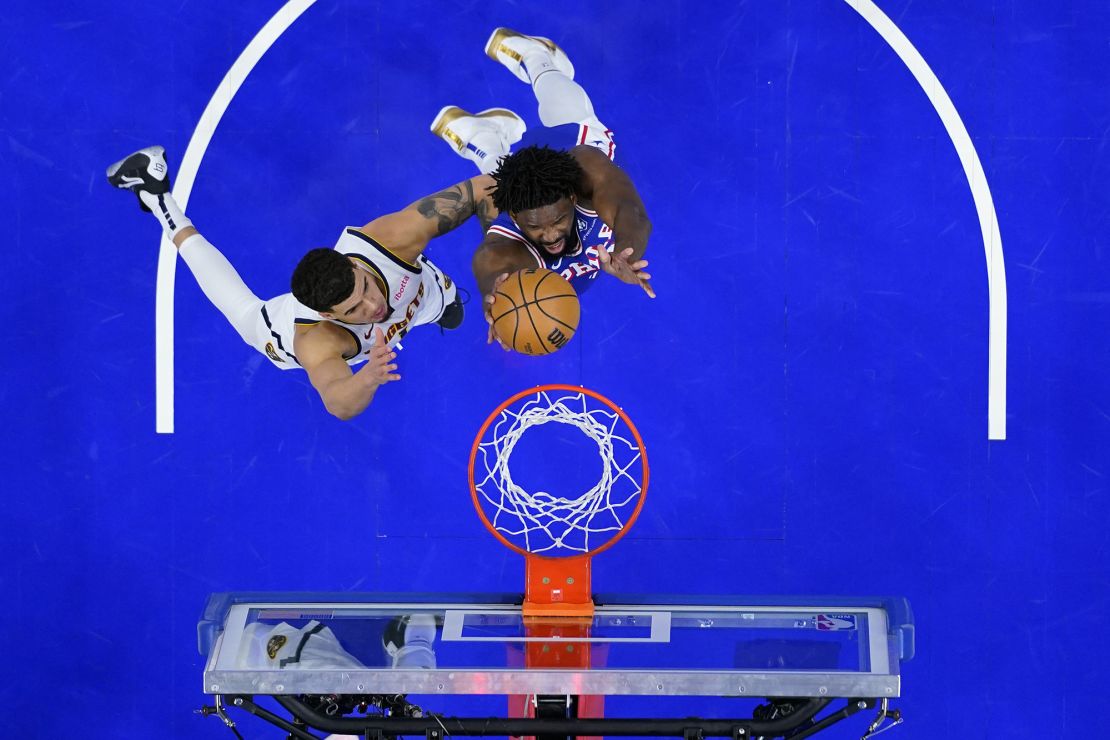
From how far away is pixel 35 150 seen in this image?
780 cm

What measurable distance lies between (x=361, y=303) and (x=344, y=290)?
0.17 meters

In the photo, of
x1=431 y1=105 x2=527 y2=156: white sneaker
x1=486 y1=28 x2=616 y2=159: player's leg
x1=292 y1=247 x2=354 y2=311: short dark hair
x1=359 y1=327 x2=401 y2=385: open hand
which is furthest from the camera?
x1=431 y1=105 x2=527 y2=156: white sneaker

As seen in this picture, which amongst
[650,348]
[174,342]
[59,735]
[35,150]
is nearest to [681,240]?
[650,348]

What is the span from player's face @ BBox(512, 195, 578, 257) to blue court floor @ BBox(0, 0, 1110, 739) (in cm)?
113

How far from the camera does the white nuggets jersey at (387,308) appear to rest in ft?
21.5

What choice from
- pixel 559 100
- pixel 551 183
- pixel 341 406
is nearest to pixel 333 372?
pixel 341 406

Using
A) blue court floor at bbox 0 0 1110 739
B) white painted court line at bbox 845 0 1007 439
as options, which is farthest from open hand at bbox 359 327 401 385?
white painted court line at bbox 845 0 1007 439

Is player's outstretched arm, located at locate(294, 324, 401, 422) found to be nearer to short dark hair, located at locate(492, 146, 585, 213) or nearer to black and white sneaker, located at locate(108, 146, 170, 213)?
short dark hair, located at locate(492, 146, 585, 213)

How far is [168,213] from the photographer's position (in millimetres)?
7305

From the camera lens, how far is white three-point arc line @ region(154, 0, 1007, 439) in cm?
759

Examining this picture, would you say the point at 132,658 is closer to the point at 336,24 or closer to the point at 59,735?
the point at 59,735

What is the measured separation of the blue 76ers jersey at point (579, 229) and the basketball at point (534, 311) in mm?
499

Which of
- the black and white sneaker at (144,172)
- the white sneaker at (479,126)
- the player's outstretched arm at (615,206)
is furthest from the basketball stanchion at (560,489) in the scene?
the black and white sneaker at (144,172)

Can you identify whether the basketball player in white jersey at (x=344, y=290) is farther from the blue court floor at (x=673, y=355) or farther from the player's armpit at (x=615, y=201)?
the player's armpit at (x=615, y=201)
